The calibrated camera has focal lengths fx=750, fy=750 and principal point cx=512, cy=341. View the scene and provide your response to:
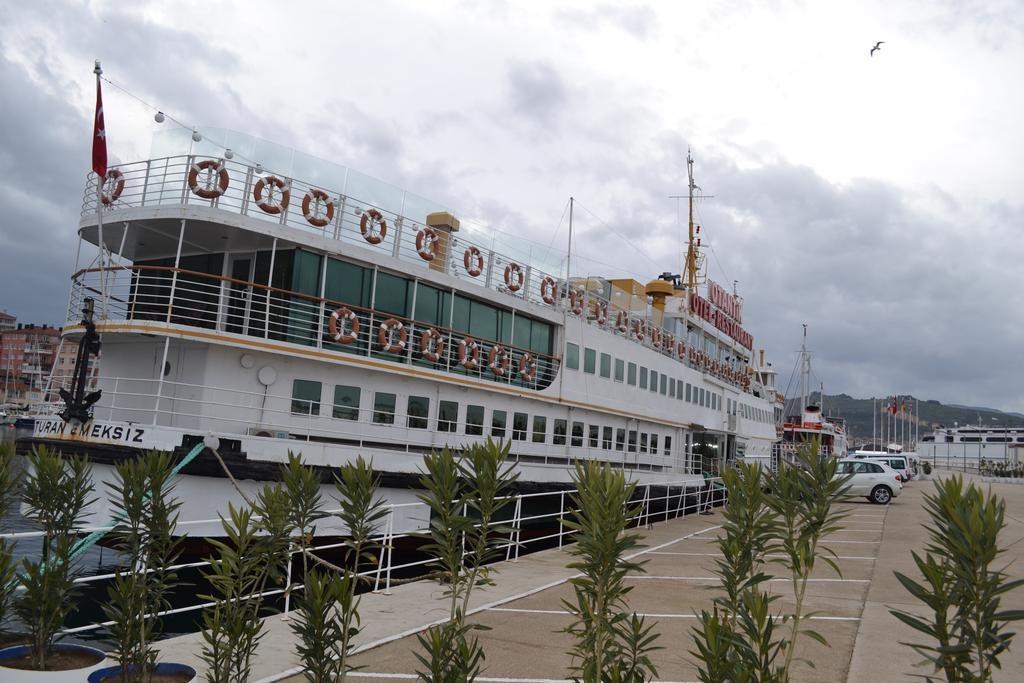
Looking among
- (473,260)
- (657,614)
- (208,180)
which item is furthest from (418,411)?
(657,614)

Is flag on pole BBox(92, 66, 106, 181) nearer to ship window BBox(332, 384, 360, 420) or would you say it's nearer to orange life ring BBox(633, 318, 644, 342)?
ship window BBox(332, 384, 360, 420)

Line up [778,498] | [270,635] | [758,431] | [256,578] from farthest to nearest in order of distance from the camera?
1. [758,431]
2. [270,635]
3. [256,578]
4. [778,498]

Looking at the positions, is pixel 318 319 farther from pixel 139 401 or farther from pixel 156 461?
pixel 156 461

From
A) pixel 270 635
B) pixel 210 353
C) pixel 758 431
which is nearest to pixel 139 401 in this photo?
pixel 210 353

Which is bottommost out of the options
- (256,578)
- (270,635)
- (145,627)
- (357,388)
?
(270,635)

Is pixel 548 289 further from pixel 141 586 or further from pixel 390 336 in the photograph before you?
pixel 141 586

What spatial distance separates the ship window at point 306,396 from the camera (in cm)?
1448

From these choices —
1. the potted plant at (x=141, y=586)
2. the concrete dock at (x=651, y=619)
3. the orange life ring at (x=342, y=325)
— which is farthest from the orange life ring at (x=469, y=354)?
the potted plant at (x=141, y=586)

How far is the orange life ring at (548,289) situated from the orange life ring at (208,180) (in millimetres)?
9788

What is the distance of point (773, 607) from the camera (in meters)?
9.13

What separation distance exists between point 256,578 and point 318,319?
11.0m

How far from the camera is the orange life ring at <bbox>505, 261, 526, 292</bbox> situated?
19.8 metres

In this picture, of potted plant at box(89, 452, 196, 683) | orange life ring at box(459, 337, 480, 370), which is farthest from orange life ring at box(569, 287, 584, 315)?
potted plant at box(89, 452, 196, 683)

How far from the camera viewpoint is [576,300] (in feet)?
76.8
